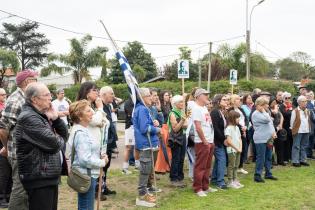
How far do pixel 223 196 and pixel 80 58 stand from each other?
110 ft

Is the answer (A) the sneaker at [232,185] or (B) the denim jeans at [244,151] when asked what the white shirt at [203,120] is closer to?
(A) the sneaker at [232,185]

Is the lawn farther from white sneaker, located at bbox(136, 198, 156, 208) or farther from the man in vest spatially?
the man in vest

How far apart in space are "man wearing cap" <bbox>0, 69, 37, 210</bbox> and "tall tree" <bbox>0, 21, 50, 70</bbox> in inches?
2246

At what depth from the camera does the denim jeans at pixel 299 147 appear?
1111 cm

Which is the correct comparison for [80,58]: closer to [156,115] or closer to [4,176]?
[156,115]

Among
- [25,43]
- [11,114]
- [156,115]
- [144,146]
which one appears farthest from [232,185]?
[25,43]

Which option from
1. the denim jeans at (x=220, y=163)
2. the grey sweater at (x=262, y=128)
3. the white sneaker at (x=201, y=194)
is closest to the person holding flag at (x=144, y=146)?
the white sneaker at (x=201, y=194)

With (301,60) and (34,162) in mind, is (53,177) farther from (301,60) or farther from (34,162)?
(301,60)

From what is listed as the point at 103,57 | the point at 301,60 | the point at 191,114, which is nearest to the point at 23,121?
the point at 191,114

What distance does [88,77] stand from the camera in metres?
40.9

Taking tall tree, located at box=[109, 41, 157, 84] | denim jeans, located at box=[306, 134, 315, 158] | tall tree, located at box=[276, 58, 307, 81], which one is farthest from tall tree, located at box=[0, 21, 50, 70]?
denim jeans, located at box=[306, 134, 315, 158]

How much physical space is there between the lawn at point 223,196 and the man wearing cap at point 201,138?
Answer: 12.6 inches

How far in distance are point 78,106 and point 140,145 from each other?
1972 mm

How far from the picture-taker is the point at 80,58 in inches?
1565
